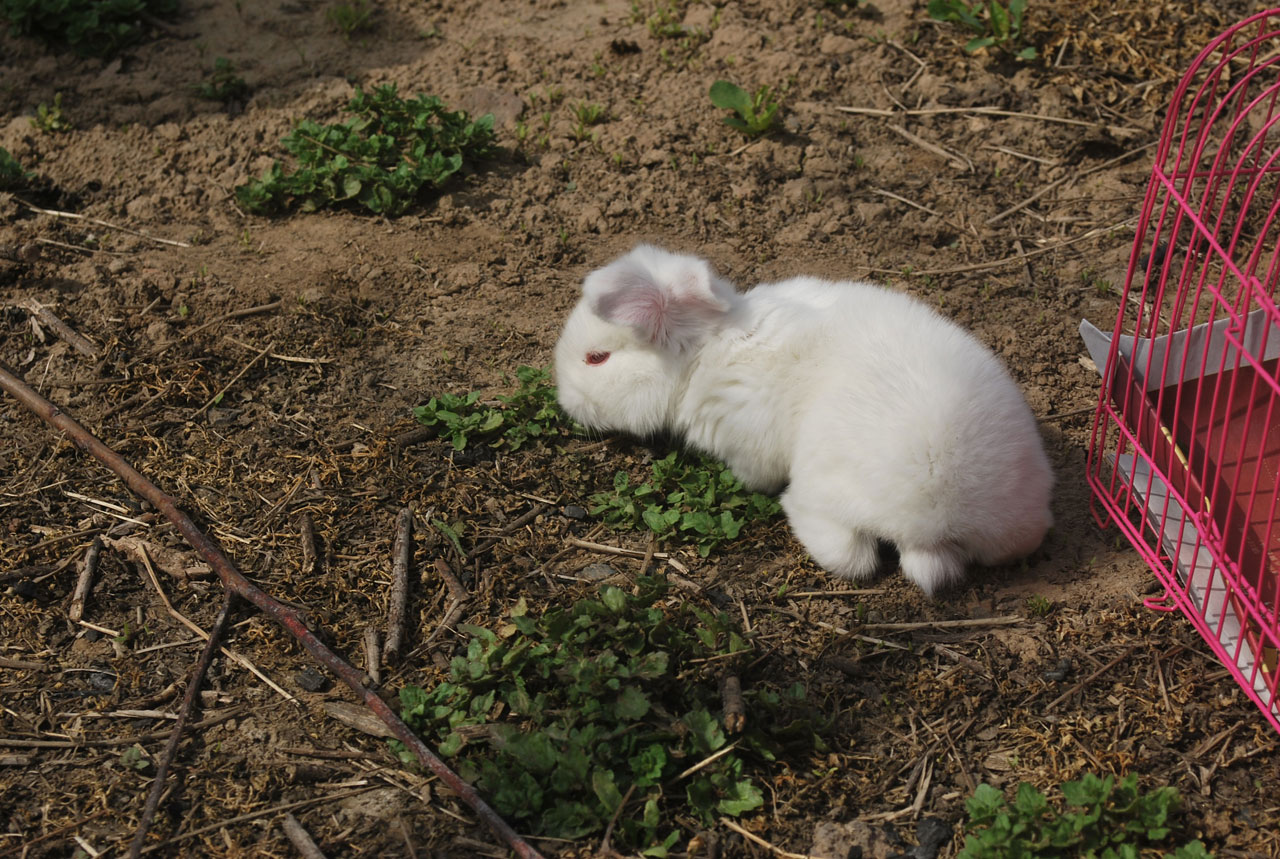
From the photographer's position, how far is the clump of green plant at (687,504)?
388cm

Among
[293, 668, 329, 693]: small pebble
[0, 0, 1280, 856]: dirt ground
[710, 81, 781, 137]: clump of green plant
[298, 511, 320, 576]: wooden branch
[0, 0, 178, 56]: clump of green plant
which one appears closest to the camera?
[0, 0, 1280, 856]: dirt ground

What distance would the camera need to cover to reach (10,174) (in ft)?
17.9

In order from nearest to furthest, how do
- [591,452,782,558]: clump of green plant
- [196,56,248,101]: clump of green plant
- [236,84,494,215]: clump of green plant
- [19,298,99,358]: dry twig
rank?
[591,452,782,558]: clump of green plant → [19,298,99,358]: dry twig → [236,84,494,215]: clump of green plant → [196,56,248,101]: clump of green plant

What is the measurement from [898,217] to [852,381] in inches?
87.4

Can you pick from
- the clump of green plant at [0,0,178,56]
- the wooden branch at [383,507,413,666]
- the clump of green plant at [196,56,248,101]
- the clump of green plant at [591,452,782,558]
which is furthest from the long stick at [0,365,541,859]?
the clump of green plant at [0,0,178,56]

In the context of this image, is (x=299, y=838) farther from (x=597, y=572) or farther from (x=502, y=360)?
(x=502, y=360)

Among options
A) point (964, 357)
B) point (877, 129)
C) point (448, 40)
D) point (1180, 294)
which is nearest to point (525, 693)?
point (964, 357)

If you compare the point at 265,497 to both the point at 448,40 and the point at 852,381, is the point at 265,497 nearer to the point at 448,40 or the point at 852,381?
the point at 852,381

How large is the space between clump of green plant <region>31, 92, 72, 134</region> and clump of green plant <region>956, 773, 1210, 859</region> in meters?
5.94

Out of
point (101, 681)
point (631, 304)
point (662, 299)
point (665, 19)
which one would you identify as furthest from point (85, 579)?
point (665, 19)

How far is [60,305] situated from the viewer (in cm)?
484

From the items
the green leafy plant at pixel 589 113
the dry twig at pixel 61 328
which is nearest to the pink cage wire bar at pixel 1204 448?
the green leafy plant at pixel 589 113

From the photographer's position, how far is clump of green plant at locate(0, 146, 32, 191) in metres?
5.44

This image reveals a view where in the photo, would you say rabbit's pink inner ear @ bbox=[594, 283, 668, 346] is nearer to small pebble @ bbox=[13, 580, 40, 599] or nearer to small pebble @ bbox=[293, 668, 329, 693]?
small pebble @ bbox=[293, 668, 329, 693]
